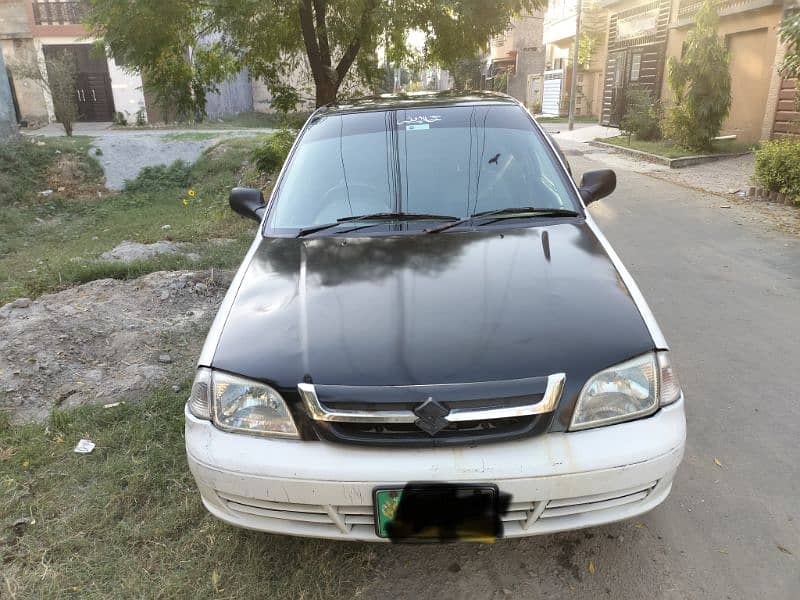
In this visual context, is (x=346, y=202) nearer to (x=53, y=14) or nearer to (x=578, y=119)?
(x=578, y=119)

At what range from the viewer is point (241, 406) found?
6.88ft

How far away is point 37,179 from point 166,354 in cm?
1020

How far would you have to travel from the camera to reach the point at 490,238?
9.07ft

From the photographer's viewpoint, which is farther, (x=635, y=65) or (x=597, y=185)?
(x=635, y=65)

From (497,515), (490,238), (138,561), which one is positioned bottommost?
(138,561)

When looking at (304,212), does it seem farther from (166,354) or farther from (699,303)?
(699,303)

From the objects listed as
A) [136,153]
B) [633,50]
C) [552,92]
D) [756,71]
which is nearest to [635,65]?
[633,50]

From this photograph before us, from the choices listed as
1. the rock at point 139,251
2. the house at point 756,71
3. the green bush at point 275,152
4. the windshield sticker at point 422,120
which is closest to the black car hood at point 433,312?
the windshield sticker at point 422,120

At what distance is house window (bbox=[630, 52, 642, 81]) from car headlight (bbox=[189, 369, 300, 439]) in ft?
65.7

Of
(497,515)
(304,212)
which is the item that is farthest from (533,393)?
(304,212)

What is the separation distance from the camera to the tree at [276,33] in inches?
277

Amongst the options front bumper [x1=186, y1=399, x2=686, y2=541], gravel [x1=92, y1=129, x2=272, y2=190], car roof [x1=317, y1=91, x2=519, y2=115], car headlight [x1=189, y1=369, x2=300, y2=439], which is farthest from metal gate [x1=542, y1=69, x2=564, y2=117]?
car headlight [x1=189, y1=369, x2=300, y2=439]

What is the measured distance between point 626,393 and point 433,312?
0.72 m

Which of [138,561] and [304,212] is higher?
[304,212]
